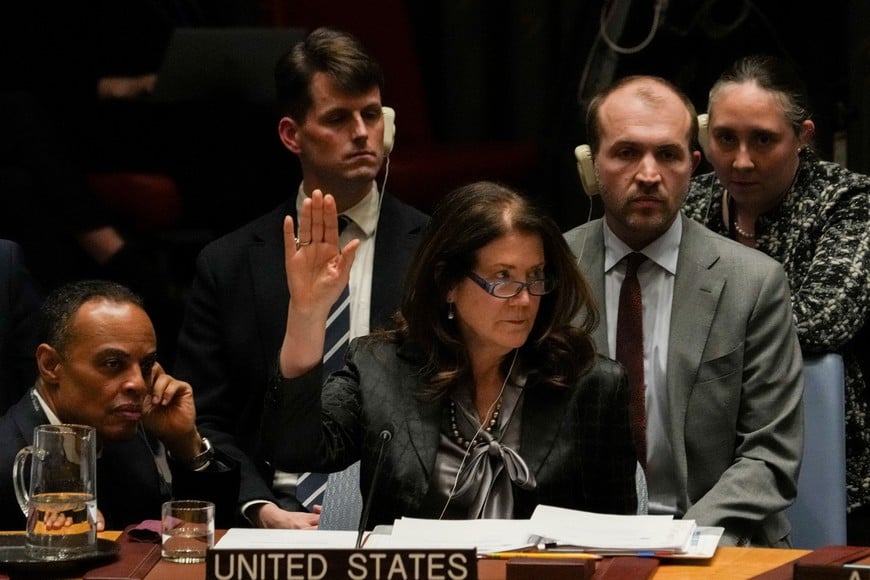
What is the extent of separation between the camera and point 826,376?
10.7 feet

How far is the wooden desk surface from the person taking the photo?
7.63ft

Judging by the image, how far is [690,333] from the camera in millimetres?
3240

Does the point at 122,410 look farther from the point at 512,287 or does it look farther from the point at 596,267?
the point at 596,267

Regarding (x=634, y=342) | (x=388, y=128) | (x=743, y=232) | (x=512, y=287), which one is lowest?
(x=634, y=342)

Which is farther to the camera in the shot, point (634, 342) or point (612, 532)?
point (634, 342)

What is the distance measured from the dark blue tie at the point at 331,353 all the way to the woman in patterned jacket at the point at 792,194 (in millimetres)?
928

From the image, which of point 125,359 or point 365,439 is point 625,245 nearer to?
point 365,439

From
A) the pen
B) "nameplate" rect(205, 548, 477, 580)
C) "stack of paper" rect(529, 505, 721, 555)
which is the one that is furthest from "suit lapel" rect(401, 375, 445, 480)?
"nameplate" rect(205, 548, 477, 580)

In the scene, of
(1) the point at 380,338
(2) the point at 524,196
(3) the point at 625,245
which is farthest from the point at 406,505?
(3) the point at 625,245

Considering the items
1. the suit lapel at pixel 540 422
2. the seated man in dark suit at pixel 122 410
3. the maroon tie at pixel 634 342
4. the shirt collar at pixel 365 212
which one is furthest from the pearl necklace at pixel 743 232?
the seated man in dark suit at pixel 122 410

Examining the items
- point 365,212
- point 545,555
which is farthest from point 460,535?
point 365,212

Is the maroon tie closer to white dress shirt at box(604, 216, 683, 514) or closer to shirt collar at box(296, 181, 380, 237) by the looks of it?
white dress shirt at box(604, 216, 683, 514)

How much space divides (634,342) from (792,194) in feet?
2.00

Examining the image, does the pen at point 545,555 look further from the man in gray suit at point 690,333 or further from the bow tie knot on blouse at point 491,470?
the man in gray suit at point 690,333
